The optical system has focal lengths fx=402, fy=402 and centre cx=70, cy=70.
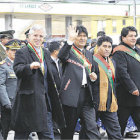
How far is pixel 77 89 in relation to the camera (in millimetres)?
5488

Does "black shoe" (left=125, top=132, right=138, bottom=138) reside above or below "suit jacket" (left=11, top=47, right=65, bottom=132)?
below

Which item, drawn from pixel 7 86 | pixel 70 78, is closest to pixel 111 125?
pixel 70 78

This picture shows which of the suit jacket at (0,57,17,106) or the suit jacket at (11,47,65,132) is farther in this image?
the suit jacket at (0,57,17,106)

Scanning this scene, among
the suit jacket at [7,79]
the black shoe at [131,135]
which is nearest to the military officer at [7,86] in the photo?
the suit jacket at [7,79]

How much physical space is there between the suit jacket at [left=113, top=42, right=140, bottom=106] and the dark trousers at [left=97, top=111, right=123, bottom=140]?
70cm

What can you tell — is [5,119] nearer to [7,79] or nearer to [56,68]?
[7,79]

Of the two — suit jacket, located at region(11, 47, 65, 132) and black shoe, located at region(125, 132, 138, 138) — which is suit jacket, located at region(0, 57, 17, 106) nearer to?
suit jacket, located at region(11, 47, 65, 132)

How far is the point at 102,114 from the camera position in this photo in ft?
20.0

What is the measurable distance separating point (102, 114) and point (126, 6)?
69.0 feet

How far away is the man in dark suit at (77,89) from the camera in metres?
5.49

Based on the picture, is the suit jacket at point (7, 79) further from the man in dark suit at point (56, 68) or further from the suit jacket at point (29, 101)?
the suit jacket at point (29, 101)

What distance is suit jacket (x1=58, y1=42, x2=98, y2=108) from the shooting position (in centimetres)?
547

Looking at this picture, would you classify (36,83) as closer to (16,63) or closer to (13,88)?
(16,63)

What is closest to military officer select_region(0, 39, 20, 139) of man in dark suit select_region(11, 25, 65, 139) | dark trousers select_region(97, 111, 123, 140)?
man in dark suit select_region(11, 25, 65, 139)
